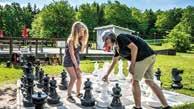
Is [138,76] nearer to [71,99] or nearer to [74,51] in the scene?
[71,99]

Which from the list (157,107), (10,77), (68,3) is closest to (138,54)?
(157,107)

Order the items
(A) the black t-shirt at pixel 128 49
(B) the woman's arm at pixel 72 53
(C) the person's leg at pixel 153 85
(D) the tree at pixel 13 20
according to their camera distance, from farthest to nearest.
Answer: (D) the tree at pixel 13 20, (B) the woman's arm at pixel 72 53, (C) the person's leg at pixel 153 85, (A) the black t-shirt at pixel 128 49

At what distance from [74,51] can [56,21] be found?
35.6 metres

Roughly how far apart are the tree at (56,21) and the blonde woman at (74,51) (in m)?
33.8

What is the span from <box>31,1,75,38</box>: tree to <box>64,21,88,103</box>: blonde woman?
33797 millimetres

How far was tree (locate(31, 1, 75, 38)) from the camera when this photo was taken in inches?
1596

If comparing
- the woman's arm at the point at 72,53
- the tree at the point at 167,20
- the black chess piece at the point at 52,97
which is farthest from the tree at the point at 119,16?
the black chess piece at the point at 52,97

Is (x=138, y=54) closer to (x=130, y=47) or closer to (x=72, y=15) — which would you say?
(x=130, y=47)

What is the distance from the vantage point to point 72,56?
6.10 meters

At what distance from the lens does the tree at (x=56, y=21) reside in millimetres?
40531

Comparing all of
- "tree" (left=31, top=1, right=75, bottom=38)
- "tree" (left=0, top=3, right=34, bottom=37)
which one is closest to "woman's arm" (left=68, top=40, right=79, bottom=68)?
"tree" (left=31, top=1, right=75, bottom=38)

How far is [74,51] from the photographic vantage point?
20.7 ft

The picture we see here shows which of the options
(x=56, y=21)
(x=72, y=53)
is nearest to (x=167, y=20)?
(x=56, y=21)

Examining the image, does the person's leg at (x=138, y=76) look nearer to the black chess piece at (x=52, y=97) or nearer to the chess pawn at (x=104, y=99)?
the chess pawn at (x=104, y=99)
